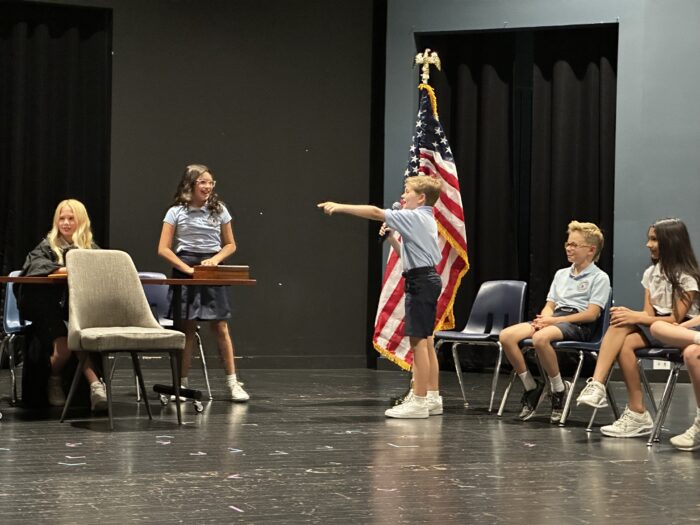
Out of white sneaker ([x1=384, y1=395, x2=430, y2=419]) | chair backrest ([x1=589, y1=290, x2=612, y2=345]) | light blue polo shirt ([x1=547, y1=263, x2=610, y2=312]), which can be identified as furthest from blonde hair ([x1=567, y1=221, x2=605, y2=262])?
white sneaker ([x1=384, y1=395, x2=430, y2=419])

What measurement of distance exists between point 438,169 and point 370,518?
12.6 feet

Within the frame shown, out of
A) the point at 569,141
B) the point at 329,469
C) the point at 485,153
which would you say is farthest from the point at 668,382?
the point at 485,153

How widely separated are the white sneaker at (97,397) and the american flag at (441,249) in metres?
1.81

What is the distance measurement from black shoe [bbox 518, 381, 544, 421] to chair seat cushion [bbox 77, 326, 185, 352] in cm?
192

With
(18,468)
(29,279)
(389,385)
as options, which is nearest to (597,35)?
(389,385)

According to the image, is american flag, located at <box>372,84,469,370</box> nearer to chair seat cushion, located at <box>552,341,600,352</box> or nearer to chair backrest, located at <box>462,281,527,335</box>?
chair backrest, located at <box>462,281,527,335</box>

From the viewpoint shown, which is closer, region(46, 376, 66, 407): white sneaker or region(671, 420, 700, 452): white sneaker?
region(671, 420, 700, 452): white sneaker

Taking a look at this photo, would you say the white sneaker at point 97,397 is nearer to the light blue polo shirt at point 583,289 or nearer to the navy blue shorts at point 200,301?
the navy blue shorts at point 200,301

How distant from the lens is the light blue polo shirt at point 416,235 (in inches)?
216

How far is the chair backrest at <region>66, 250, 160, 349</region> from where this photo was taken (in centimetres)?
532

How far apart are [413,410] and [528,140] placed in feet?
12.9

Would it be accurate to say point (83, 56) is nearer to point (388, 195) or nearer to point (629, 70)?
point (388, 195)

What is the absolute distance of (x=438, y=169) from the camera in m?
6.70

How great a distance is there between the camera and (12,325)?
6102mm
